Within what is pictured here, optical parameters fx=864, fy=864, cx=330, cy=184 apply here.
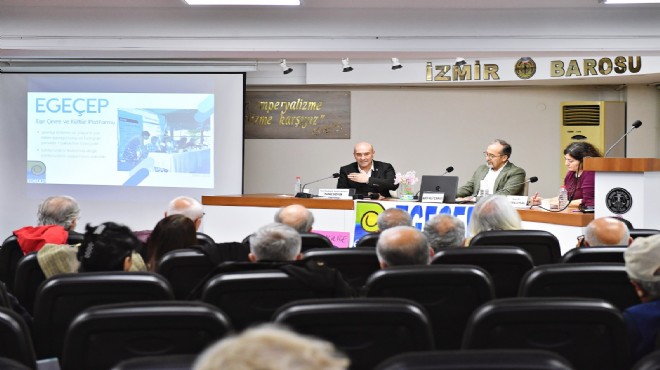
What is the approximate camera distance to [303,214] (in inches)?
185

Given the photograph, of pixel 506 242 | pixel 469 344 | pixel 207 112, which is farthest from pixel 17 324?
pixel 207 112

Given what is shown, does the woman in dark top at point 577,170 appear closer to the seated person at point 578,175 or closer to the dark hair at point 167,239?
the seated person at point 578,175

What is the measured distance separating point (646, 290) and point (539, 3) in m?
4.87

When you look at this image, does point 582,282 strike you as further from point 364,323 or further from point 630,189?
point 630,189

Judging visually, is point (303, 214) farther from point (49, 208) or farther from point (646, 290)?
point (646, 290)

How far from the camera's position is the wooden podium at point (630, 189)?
588 cm

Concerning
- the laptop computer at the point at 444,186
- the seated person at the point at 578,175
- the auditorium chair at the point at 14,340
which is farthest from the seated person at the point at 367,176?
the auditorium chair at the point at 14,340

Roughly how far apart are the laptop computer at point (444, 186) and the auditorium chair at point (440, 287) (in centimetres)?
463

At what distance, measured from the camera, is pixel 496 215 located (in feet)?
14.9

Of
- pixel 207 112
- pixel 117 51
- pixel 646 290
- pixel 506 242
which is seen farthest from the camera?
pixel 207 112

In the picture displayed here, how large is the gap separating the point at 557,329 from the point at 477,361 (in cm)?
71

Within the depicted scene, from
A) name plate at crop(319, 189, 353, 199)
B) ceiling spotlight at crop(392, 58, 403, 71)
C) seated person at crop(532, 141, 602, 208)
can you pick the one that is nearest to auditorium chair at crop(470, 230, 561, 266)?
seated person at crop(532, 141, 602, 208)

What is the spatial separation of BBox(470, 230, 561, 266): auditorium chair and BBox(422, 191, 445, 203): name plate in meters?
3.25

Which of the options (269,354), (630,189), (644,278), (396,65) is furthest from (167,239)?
(396,65)
